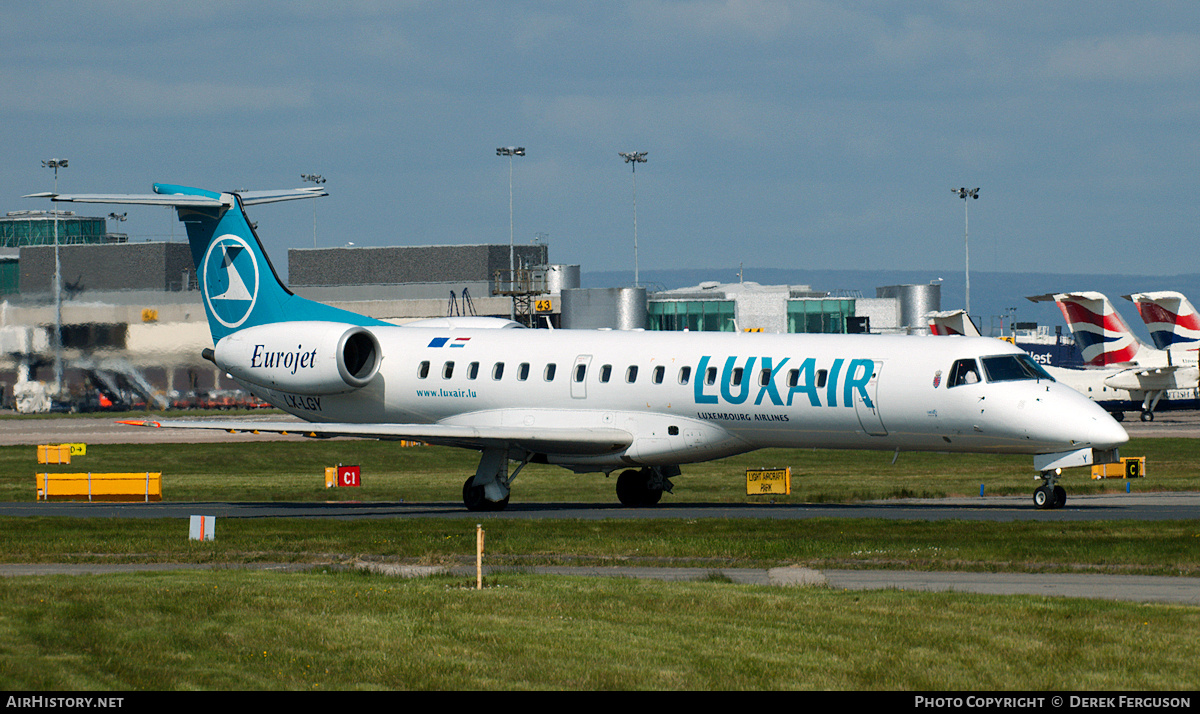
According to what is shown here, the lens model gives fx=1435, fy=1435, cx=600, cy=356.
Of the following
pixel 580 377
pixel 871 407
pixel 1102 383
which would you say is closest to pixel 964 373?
pixel 871 407

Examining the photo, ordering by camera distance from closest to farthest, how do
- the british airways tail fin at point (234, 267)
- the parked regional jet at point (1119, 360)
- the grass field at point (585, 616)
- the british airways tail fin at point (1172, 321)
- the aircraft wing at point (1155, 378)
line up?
the grass field at point (585, 616), the british airways tail fin at point (234, 267), the aircraft wing at point (1155, 378), the parked regional jet at point (1119, 360), the british airways tail fin at point (1172, 321)

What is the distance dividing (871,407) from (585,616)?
49.4ft

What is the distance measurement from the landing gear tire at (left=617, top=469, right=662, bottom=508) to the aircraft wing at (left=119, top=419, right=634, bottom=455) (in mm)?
2171

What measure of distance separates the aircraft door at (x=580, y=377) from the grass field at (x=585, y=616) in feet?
A: 20.0

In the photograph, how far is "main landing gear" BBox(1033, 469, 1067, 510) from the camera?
94.9ft

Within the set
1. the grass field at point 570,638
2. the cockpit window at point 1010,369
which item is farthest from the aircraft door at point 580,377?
the grass field at point 570,638

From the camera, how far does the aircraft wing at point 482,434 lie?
31766 mm

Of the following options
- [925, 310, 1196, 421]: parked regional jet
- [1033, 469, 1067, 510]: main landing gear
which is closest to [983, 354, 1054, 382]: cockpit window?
[1033, 469, 1067, 510]: main landing gear

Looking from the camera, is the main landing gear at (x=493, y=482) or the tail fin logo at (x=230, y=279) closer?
the main landing gear at (x=493, y=482)

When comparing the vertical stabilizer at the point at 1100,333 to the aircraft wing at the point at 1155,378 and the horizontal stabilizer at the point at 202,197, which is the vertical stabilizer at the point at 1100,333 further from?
the horizontal stabilizer at the point at 202,197

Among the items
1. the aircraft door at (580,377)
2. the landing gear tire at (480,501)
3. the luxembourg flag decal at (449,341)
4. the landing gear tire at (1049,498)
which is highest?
the luxembourg flag decal at (449,341)

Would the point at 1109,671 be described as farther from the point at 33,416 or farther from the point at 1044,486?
the point at 33,416

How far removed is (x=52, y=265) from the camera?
96.8 meters

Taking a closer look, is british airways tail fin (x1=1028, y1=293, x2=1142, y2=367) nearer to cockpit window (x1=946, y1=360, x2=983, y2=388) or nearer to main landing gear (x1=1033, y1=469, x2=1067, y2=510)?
main landing gear (x1=1033, y1=469, x2=1067, y2=510)
